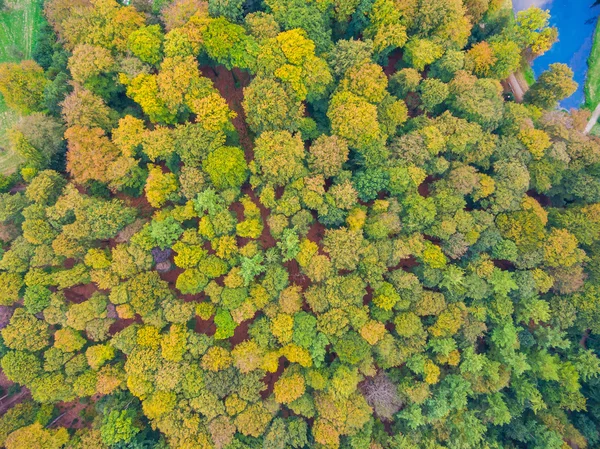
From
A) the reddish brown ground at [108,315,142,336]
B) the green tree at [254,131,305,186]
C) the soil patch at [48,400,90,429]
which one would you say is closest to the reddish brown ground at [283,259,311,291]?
the green tree at [254,131,305,186]

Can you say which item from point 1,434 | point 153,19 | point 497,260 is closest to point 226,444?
point 1,434

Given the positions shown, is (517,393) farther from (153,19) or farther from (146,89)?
(153,19)

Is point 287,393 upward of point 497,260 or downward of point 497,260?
downward

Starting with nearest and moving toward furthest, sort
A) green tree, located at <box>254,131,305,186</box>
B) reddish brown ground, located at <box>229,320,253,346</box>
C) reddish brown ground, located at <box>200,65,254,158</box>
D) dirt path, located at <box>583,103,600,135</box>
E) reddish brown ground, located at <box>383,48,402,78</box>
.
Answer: green tree, located at <box>254,131,305,186</box>
reddish brown ground, located at <box>229,320,253,346</box>
reddish brown ground, located at <box>200,65,254,158</box>
reddish brown ground, located at <box>383,48,402,78</box>
dirt path, located at <box>583,103,600,135</box>

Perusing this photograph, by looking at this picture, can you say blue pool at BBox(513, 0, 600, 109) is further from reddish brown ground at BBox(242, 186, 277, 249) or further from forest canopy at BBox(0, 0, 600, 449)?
reddish brown ground at BBox(242, 186, 277, 249)

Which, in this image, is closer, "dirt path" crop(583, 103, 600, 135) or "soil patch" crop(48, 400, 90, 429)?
"soil patch" crop(48, 400, 90, 429)
